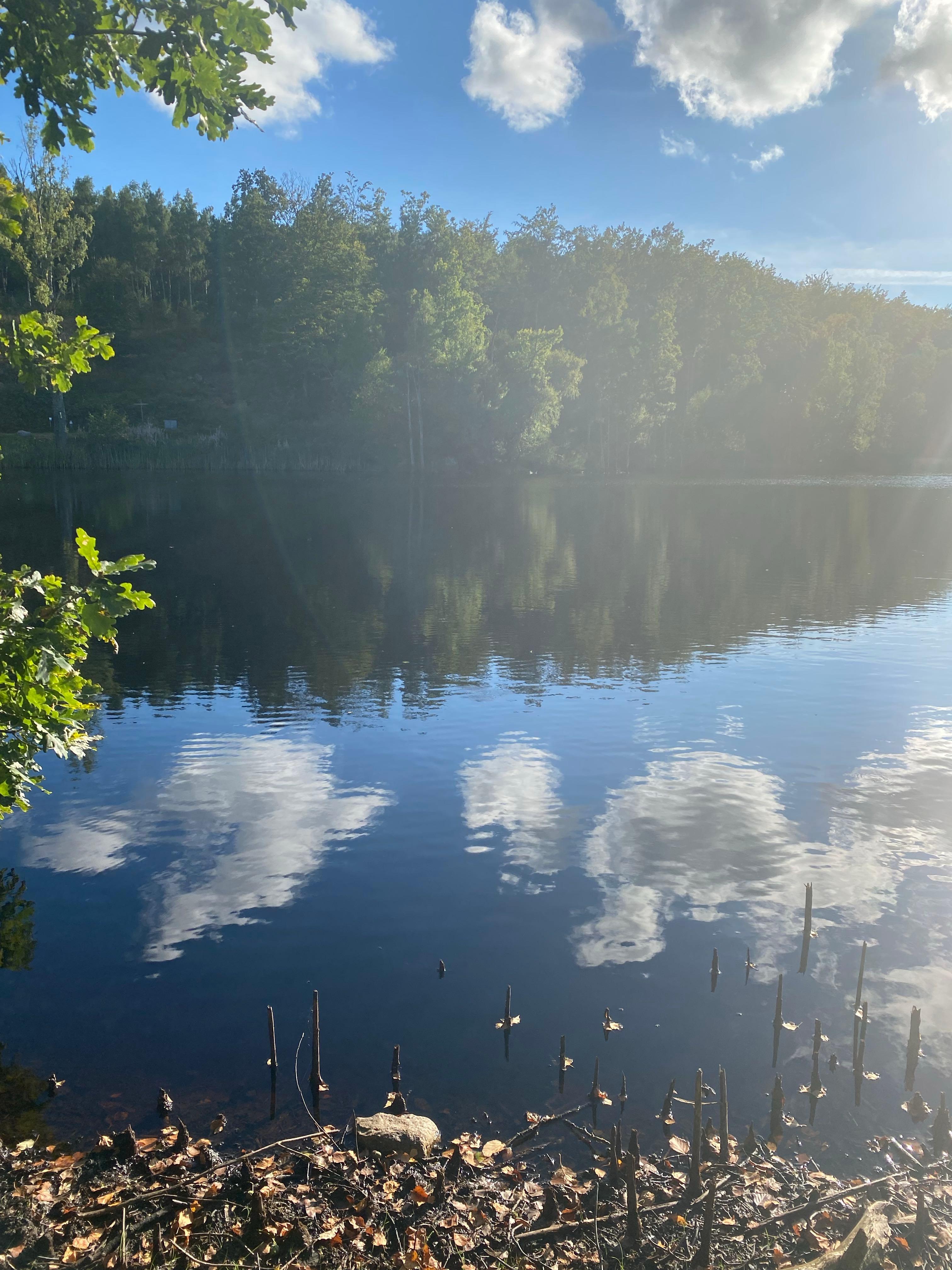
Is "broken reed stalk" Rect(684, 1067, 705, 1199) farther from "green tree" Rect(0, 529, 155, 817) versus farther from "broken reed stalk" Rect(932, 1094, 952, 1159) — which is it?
"green tree" Rect(0, 529, 155, 817)

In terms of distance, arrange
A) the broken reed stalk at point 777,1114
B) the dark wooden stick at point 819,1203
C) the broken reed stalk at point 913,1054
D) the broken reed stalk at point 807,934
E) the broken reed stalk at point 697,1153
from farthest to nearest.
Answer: the broken reed stalk at point 807,934, the broken reed stalk at point 913,1054, the broken reed stalk at point 777,1114, the dark wooden stick at point 819,1203, the broken reed stalk at point 697,1153

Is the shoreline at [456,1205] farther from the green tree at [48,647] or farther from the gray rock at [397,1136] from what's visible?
the green tree at [48,647]

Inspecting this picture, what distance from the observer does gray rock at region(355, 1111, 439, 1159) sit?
786 centimetres

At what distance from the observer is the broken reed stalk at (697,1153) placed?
22.0ft

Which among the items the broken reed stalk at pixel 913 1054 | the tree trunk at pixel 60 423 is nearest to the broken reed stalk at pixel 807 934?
the broken reed stalk at pixel 913 1054

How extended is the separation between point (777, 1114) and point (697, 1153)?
2.10m

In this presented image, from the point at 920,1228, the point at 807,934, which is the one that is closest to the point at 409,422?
the point at 807,934

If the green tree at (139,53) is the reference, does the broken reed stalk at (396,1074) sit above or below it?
below

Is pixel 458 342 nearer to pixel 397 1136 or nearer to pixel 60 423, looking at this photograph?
pixel 60 423

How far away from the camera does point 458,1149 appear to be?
25.8ft

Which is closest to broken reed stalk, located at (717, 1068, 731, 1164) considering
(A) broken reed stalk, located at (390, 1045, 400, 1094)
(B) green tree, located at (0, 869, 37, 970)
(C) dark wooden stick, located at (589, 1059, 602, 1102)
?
(C) dark wooden stick, located at (589, 1059, 602, 1102)

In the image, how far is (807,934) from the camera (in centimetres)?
1110

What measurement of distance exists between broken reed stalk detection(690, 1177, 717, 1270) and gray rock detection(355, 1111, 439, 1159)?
93.7 inches

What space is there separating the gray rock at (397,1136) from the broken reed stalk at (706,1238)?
238 cm
